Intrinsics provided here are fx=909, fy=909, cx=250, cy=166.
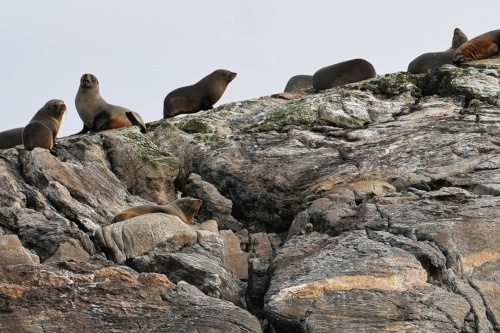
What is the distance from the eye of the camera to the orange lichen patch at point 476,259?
30.7 ft

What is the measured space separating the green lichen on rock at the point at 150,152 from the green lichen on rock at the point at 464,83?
4.76 m

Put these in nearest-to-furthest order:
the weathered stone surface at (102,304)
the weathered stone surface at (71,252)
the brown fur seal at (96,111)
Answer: the weathered stone surface at (102,304) → the weathered stone surface at (71,252) → the brown fur seal at (96,111)

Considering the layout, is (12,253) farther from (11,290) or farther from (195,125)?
(195,125)

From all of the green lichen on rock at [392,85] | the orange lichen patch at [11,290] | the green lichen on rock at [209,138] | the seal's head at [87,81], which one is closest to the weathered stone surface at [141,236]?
the orange lichen patch at [11,290]

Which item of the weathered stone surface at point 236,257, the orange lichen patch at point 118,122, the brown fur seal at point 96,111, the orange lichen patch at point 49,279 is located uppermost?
the brown fur seal at point 96,111

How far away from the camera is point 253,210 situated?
43.1 ft

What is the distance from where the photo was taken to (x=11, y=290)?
8.31m

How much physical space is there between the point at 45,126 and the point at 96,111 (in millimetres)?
3319

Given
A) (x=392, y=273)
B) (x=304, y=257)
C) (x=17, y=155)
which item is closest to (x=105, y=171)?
(x=17, y=155)

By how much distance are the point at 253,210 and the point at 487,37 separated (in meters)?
8.48

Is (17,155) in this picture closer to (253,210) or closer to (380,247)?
Answer: (253,210)

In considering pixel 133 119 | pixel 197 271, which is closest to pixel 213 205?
pixel 197 271

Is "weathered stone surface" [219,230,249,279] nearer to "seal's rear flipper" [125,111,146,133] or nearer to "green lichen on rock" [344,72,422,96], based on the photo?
"seal's rear flipper" [125,111,146,133]

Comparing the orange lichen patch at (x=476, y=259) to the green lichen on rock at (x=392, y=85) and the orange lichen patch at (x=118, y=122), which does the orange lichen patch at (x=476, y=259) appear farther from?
the orange lichen patch at (x=118, y=122)
